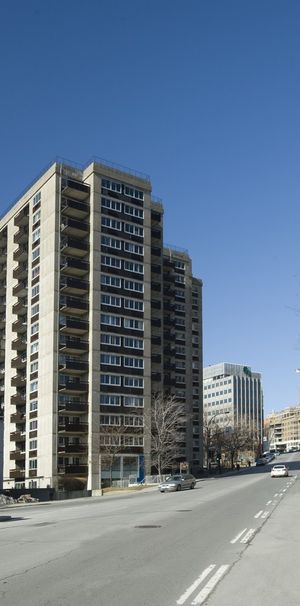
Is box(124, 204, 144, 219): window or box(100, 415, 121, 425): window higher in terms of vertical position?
box(124, 204, 144, 219): window

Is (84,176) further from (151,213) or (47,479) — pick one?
(47,479)

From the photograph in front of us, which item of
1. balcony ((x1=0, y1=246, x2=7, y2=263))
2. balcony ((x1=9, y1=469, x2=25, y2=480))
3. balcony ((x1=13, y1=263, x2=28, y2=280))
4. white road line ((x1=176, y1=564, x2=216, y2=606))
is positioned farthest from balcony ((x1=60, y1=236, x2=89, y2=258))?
white road line ((x1=176, y1=564, x2=216, y2=606))

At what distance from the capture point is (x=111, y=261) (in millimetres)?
87812

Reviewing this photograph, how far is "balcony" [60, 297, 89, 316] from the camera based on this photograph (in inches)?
3263

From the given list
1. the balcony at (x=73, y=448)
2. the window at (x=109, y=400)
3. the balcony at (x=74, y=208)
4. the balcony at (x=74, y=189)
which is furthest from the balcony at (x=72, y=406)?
the balcony at (x=74, y=189)

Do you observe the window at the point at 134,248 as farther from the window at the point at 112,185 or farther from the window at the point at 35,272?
the window at the point at 35,272

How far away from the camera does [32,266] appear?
9006cm

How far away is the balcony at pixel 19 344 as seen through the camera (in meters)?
91.0

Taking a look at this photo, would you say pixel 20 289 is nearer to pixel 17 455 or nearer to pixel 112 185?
pixel 112 185

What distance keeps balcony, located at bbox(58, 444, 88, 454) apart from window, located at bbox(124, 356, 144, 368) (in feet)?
40.0

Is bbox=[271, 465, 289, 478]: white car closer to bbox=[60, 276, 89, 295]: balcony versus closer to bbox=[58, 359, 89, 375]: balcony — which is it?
bbox=[58, 359, 89, 375]: balcony

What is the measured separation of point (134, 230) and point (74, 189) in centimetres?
1057

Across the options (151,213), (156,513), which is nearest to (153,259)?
(151,213)

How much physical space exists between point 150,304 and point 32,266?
16822 millimetres
